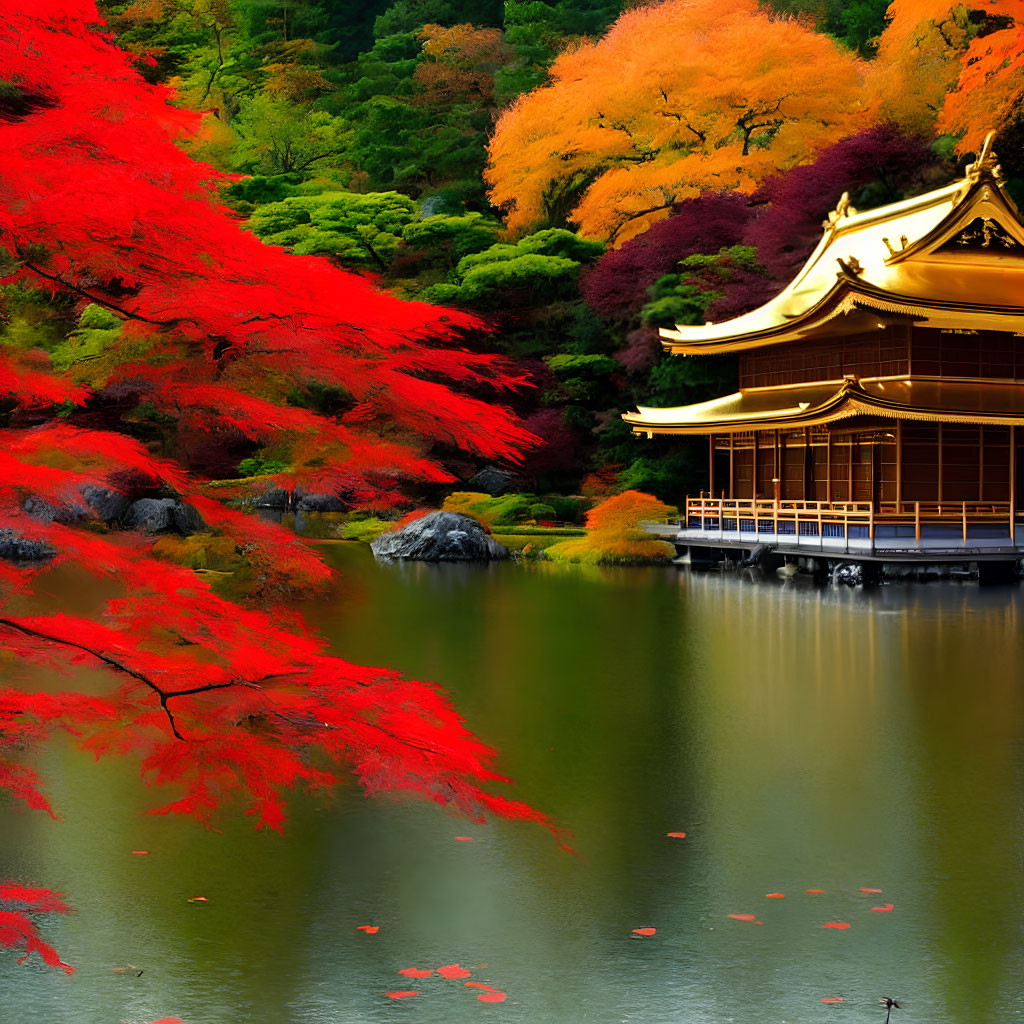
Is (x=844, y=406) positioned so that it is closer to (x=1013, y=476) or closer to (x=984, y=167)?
(x=1013, y=476)

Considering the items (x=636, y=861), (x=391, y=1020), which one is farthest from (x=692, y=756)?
(x=391, y=1020)

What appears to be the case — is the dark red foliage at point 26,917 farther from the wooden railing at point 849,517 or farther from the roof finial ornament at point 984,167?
the roof finial ornament at point 984,167

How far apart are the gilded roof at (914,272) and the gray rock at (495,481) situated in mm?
6866

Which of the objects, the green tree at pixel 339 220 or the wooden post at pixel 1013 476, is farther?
the green tree at pixel 339 220

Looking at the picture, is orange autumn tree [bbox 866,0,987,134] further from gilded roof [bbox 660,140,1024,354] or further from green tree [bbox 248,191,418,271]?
green tree [bbox 248,191,418,271]

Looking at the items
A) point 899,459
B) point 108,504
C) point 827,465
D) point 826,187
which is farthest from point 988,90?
point 108,504

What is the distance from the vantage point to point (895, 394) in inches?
924

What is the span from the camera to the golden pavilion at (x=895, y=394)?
21906mm

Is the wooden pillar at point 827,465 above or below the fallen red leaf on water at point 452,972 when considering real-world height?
above

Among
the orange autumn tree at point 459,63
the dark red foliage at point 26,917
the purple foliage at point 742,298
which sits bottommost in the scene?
the dark red foliage at point 26,917

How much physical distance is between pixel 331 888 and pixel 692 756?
131 inches

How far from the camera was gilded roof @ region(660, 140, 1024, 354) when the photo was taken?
22906 mm

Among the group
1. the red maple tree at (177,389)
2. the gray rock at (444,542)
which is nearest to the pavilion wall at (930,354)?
the gray rock at (444,542)

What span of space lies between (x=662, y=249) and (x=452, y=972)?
27297mm
